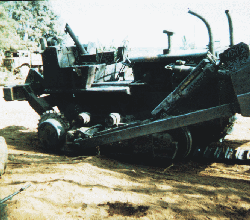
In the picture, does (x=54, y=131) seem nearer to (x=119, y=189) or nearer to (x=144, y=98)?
(x=144, y=98)

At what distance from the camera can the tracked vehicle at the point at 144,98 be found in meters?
3.27

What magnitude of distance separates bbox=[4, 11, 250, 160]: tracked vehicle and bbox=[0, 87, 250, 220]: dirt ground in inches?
18.8

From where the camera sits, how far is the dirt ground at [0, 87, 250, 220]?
2.45 metres

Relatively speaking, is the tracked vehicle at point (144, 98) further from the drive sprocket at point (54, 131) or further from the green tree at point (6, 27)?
the green tree at point (6, 27)

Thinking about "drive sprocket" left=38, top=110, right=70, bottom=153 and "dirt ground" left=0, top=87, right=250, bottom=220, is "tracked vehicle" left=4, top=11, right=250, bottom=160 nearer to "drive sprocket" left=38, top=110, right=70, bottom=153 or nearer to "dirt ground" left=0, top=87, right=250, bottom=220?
"drive sprocket" left=38, top=110, right=70, bottom=153

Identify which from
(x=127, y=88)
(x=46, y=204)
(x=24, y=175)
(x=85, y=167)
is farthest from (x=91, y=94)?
(x=46, y=204)

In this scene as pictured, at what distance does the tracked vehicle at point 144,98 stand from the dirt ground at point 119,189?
0.48 metres

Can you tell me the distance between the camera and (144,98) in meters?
4.72

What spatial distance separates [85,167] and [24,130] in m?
4.12

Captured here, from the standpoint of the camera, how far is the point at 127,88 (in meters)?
Result: 4.55

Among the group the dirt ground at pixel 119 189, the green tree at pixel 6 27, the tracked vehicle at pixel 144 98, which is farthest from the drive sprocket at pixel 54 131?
the green tree at pixel 6 27

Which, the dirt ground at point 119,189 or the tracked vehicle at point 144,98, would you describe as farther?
the tracked vehicle at point 144,98

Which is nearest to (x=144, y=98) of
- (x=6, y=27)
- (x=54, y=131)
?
(x=54, y=131)

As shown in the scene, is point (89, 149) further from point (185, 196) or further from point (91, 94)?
point (185, 196)
